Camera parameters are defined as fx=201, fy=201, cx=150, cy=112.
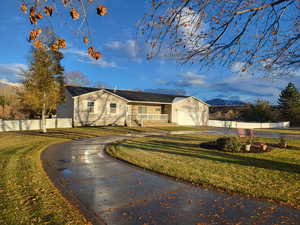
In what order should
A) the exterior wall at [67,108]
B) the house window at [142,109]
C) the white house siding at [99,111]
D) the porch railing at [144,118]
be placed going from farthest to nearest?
the house window at [142,109], the porch railing at [144,118], the exterior wall at [67,108], the white house siding at [99,111]

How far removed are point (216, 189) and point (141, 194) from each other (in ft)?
6.22

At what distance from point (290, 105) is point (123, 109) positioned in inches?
1518

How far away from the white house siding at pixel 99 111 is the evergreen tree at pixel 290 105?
126ft

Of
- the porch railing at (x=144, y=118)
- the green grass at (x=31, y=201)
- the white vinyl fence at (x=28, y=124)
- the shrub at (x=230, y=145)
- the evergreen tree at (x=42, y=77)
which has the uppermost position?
the evergreen tree at (x=42, y=77)

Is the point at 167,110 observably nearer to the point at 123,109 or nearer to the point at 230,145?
the point at 123,109

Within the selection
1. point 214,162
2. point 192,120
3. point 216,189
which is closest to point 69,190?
point 216,189

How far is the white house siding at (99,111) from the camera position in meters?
23.3

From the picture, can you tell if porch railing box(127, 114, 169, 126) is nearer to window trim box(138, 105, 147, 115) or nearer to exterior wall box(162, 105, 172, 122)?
exterior wall box(162, 105, 172, 122)

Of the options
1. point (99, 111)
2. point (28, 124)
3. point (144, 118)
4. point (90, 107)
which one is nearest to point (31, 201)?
point (28, 124)

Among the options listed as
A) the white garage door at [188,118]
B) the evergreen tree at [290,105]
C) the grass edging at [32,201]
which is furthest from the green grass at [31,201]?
the evergreen tree at [290,105]

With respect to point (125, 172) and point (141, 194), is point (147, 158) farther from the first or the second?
point (141, 194)

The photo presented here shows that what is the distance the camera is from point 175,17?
450 centimetres

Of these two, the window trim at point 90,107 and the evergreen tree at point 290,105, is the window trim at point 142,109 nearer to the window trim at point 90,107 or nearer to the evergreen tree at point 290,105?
the window trim at point 90,107

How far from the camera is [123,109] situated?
26.8 meters
